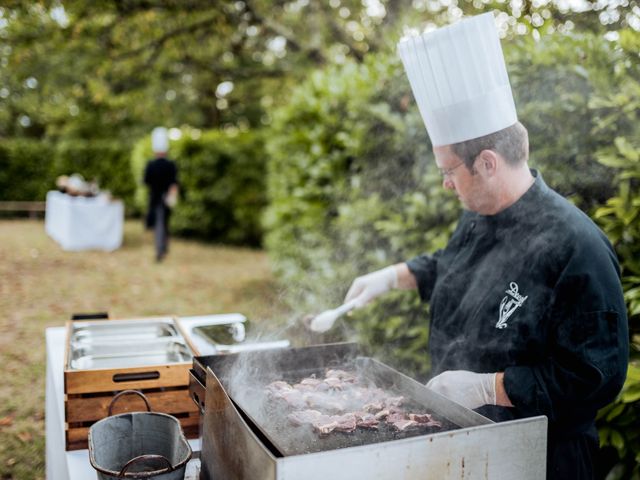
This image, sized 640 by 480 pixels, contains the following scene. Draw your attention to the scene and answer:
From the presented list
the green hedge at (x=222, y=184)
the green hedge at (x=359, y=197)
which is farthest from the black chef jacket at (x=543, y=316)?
the green hedge at (x=222, y=184)

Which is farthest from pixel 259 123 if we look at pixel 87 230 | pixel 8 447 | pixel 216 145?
pixel 8 447

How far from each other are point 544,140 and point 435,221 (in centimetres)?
102

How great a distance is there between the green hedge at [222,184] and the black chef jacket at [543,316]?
35.5 ft

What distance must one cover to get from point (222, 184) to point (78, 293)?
5118 mm

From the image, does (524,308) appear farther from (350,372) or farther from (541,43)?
(541,43)

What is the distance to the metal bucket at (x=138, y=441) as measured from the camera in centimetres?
179

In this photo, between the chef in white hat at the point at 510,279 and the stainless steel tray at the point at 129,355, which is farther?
the stainless steel tray at the point at 129,355

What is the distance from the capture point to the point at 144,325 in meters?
2.94

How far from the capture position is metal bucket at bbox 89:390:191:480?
1785 millimetres

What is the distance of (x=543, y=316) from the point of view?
1949mm

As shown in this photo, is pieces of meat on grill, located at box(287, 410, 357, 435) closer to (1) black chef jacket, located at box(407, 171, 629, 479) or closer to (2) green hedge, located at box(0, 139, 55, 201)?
(1) black chef jacket, located at box(407, 171, 629, 479)

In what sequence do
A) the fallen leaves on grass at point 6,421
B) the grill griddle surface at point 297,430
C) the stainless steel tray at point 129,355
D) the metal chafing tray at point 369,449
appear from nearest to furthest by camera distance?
the metal chafing tray at point 369,449, the grill griddle surface at point 297,430, the stainless steel tray at point 129,355, the fallen leaves on grass at point 6,421

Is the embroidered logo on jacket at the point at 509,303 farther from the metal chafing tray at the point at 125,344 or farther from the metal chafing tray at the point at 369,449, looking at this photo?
the metal chafing tray at the point at 125,344

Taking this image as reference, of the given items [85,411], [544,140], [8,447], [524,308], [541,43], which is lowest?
[8,447]
